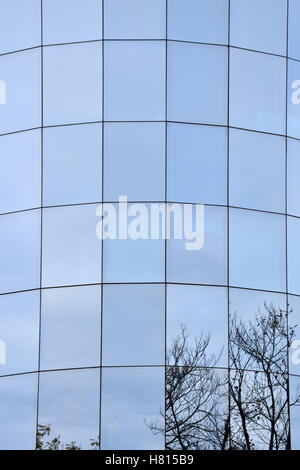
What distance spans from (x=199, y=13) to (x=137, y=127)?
416 centimetres

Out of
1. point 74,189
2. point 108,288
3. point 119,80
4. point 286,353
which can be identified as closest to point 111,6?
point 119,80

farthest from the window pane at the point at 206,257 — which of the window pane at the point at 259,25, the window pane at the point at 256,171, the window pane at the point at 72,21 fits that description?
the window pane at the point at 72,21

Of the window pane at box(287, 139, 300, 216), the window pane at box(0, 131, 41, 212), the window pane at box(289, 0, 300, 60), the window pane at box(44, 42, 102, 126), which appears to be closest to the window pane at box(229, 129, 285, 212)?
the window pane at box(287, 139, 300, 216)

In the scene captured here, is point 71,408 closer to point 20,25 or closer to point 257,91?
point 257,91

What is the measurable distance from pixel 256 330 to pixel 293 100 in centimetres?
751

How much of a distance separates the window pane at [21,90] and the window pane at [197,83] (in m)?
4.18

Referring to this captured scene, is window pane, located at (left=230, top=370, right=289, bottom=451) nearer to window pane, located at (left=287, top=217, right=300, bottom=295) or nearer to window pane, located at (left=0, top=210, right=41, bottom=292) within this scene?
window pane, located at (left=287, top=217, right=300, bottom=295)

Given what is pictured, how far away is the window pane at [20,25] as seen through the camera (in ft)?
123

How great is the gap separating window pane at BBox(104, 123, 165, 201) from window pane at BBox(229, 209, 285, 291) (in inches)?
102

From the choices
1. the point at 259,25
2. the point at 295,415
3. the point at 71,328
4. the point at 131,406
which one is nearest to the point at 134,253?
the point at 71,328

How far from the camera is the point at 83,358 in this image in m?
34.8

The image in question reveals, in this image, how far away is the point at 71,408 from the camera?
34.5m

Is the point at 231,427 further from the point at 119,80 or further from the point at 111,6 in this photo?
the point at 111,6

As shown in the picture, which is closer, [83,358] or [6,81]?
[83,358]
